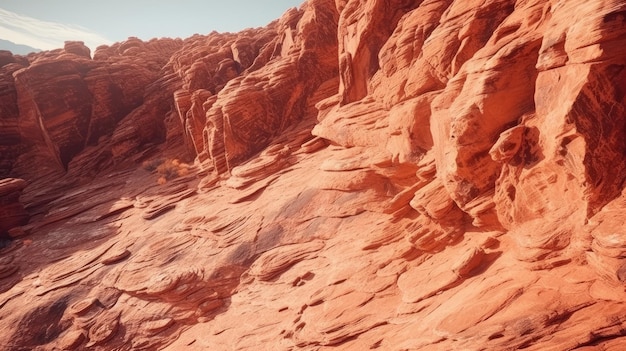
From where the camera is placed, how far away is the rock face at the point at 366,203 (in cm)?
696

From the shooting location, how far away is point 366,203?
13.9 metres

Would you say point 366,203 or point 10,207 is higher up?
point 10,207

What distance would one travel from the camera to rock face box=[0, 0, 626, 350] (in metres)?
6.96

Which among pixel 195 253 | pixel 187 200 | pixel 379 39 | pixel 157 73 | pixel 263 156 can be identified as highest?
pixel 157 73

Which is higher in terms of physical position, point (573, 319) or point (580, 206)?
point (580, 206)

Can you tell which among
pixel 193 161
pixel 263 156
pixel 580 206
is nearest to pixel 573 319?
pixel 580 206

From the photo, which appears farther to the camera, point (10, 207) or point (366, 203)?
point (10, 207)

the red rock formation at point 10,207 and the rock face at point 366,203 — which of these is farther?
the red rock formation at point 10,207

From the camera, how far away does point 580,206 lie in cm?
732

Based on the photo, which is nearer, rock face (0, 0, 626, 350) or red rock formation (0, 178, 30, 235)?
rock face (0, 0, 626, 350)

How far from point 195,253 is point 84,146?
24161mm

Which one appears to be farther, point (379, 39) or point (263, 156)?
point (263, 156)

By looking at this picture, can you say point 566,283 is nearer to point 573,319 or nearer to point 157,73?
point 573,319

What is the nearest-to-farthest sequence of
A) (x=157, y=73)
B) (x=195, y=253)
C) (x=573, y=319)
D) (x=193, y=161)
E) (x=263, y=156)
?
(x=573, y=319) < (x=195, y=253) < (x=263, y=156) < (x=193, y=161) < (x=157, y=73)
